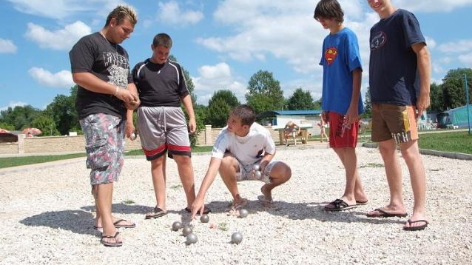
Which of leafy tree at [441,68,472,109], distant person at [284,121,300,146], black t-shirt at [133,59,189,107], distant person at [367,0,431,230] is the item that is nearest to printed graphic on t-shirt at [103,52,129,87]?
black t-shirt at [133,59,189,107]

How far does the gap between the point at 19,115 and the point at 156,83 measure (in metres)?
136

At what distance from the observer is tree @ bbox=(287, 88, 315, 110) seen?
111 metres

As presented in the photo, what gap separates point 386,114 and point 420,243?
1.25 m

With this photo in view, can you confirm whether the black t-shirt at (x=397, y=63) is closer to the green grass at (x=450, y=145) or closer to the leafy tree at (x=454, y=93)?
the green grass at (x=450, y=145)

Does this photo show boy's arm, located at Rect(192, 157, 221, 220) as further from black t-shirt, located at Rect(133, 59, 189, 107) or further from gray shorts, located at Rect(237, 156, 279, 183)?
black t-shirt, located at Rect(133, 59, 189, 107)

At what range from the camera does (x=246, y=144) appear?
15.7ft

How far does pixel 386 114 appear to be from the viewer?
13.0ft

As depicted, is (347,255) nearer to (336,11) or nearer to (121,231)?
(121,231)

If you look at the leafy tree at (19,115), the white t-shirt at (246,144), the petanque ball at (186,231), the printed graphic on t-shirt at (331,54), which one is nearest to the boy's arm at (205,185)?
the white t-shirt at (246,144)

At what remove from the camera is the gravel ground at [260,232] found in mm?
3135

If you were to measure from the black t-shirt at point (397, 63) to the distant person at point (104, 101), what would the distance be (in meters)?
2.33

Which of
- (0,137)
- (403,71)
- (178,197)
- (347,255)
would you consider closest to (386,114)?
(403,71)

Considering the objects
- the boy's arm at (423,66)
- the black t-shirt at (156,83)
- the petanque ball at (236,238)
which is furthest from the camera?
the black t-shirt at (156,83)

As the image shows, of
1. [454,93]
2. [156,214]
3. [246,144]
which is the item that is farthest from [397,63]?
[454,93]
